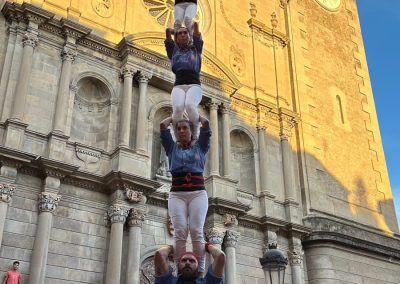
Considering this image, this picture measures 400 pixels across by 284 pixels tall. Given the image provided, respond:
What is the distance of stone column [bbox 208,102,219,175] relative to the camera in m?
17.7

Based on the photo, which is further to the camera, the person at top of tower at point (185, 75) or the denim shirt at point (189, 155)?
the person at top of tower at point (185, 75)

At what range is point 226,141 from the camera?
18.7 m

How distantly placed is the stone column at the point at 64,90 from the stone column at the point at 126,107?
167 cm

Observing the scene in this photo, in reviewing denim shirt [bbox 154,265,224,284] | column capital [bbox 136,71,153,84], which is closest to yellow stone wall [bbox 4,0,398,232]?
column capital [bbox 136,71,153,84]

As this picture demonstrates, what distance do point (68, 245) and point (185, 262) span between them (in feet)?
33.7

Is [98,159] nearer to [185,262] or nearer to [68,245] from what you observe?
[68,245]

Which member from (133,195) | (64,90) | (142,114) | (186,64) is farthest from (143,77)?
(186,64)

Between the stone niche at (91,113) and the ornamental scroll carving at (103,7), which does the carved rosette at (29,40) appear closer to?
the stone niche at (91,113)

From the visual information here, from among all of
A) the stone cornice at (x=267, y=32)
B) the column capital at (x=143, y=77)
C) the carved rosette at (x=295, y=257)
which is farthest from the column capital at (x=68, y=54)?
the carved rosette at (x=295, y=257)

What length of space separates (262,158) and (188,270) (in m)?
15.2

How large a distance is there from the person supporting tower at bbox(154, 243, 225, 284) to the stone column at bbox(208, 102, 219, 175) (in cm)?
1275

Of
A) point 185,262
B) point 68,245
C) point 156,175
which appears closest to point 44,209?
point 68,245

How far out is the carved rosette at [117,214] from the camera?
14.7 metres

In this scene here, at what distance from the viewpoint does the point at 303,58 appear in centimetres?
2347
